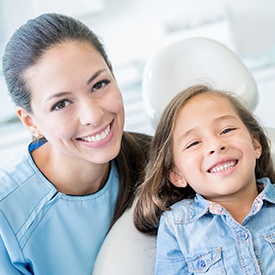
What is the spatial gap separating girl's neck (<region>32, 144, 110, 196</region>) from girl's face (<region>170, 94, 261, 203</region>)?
219mm

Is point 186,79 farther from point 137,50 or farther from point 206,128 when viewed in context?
point 137,50

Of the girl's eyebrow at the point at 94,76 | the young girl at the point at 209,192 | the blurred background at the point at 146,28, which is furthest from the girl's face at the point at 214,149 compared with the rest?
the blurred background at the point at 146,28

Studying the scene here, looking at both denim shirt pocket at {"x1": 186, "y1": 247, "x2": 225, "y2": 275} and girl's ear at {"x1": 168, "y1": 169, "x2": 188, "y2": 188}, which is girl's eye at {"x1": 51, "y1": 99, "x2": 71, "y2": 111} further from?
denim shirt pocket at {"x1": 186, "y1": 247, "x2": 225, "y2": 275}

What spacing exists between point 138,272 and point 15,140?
4.24 feet

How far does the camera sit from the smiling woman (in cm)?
103

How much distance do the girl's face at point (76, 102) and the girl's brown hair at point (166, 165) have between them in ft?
0.42

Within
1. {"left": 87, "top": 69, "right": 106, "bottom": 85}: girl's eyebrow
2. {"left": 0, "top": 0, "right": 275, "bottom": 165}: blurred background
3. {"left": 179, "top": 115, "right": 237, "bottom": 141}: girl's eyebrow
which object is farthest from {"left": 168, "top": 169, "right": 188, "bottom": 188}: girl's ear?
{"left": 0, "top": 0, "right": 275, "bottom": 165}: blurred background

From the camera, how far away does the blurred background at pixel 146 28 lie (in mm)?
2105

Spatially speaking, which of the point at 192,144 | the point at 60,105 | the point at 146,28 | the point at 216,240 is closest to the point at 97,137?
the point at 60,105

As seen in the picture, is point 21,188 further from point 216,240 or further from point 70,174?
point 216,240

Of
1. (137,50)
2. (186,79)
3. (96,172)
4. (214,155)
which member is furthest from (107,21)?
(214,155)

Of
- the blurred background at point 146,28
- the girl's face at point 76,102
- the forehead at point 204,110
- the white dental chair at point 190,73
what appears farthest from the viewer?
the blurred background at point 146,28

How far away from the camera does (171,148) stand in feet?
3.81

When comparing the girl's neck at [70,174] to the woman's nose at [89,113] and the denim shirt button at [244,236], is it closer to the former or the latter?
the woman's nose at [89,113]
